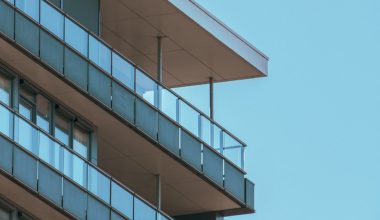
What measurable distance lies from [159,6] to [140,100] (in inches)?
123

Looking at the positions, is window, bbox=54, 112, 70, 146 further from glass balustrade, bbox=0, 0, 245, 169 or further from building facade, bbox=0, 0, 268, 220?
glass balustrade, bbox=0, 0, 245, 169

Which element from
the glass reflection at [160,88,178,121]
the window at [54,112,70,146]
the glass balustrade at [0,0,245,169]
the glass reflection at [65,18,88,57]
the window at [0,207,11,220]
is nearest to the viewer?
the window at [0,207,11,220]

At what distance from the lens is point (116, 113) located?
71562 mm

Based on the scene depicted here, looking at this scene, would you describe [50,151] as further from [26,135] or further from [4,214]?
[4,214]

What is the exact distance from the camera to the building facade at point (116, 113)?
2662 inches

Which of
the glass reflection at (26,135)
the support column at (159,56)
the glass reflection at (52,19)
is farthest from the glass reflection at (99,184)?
the support column at (159,56)

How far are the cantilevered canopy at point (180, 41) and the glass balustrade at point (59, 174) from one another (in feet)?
18.9

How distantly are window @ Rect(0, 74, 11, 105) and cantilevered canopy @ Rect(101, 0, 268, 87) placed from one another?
20.5 feet

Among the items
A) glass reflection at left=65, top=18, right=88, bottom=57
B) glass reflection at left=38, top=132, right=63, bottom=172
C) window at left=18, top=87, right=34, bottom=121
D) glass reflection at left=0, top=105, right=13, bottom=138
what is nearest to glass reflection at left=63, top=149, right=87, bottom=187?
glass reflection at left=38, top=132, right=63, bottom=172

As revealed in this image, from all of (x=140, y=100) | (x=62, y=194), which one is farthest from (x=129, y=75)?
(x=62, y=194)

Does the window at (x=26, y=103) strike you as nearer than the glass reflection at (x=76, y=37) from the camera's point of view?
Yes

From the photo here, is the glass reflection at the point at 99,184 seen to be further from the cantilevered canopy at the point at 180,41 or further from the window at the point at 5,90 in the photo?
the cantilevered canopy at the point at 180,41

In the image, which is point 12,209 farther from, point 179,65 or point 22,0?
point 179,65

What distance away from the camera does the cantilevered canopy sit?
7519cm
